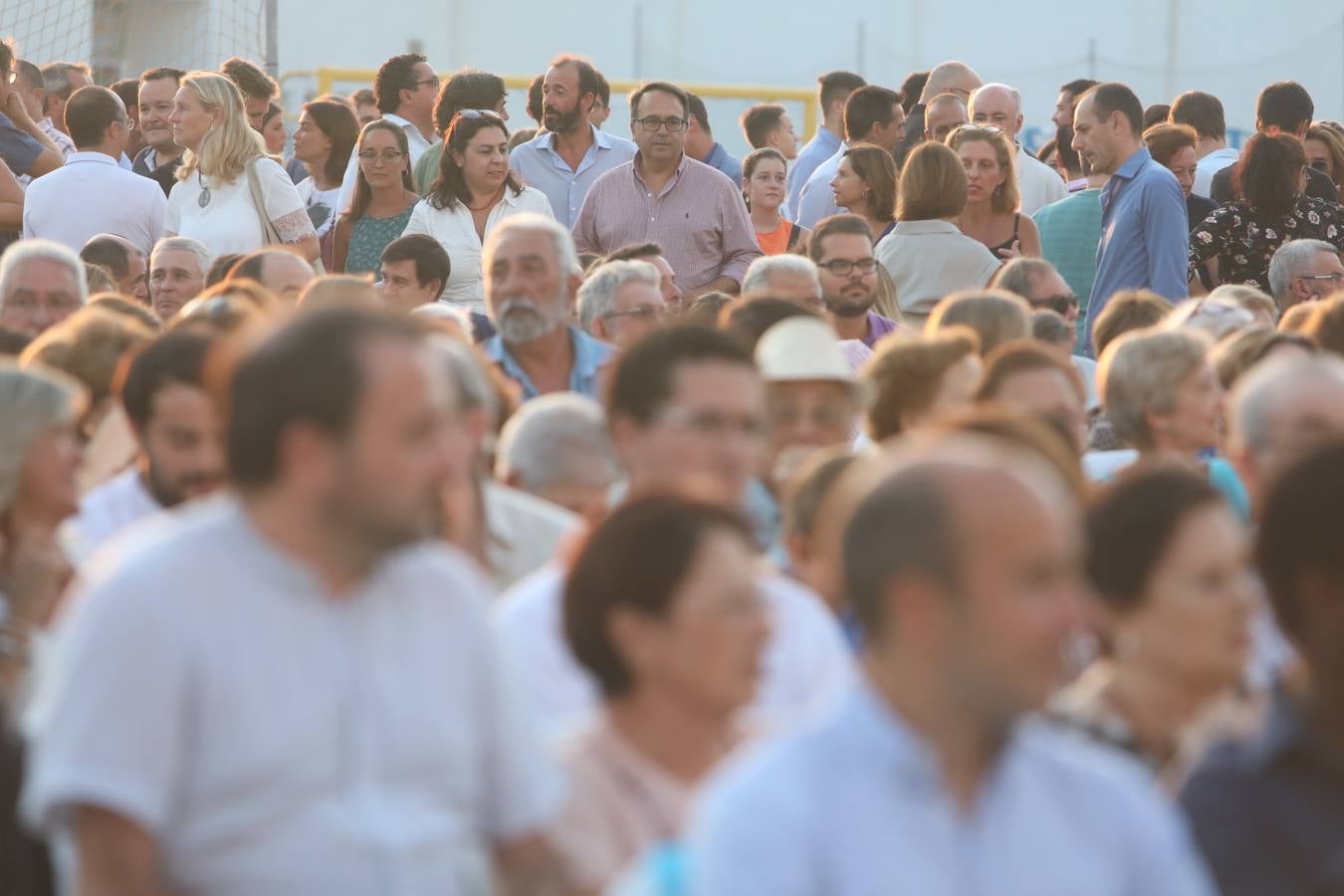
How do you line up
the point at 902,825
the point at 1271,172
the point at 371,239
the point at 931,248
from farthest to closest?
the point at 371,239 < the point at 1271,172 < the point at 931,248 < the point at 902,825

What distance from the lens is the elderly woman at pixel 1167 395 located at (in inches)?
233

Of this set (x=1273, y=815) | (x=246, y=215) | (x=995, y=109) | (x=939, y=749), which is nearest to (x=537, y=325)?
(x=246, y=215)

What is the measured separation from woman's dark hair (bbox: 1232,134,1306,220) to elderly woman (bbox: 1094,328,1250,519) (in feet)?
12.4

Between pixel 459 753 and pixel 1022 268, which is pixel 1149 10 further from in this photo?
pixel 459 753

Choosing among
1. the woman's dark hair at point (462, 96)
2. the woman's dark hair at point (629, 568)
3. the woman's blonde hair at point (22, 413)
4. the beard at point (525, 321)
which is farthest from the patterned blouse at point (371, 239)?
the woman's dark hair at point (629, 568)

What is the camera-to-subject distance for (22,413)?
411 cm

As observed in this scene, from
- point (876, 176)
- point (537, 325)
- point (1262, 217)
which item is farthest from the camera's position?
point (876, 176)

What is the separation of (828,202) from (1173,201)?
2231 mm

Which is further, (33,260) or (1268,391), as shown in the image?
(33,260)

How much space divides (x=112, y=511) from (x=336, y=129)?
6.26m

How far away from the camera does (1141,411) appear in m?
5.98

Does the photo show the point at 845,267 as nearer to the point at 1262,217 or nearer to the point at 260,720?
the point at 1262,217

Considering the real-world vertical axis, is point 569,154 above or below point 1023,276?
above

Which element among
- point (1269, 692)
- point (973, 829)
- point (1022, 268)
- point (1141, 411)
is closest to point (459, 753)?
point (973, 829)
